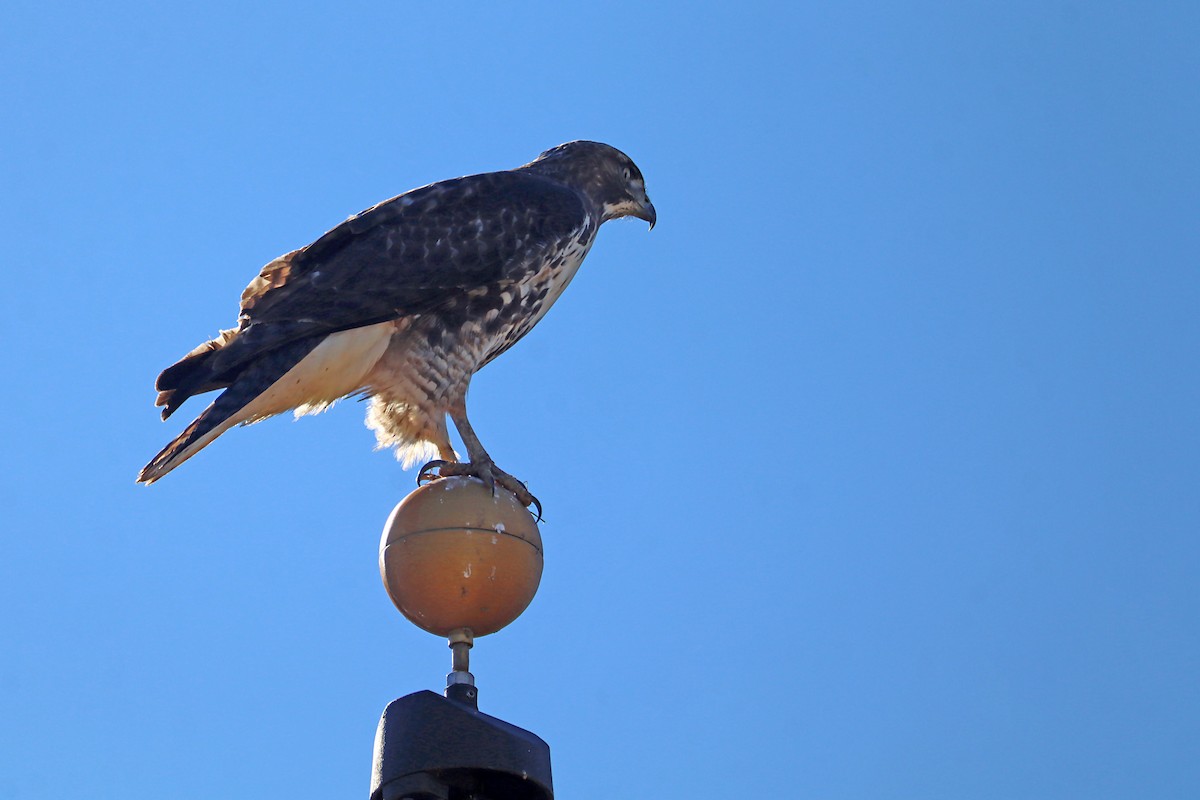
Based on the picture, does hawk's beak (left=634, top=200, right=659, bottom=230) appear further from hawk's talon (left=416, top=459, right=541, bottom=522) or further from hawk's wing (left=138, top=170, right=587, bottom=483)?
hawk's talon (left=416, top=459, right=541, bottom=522)

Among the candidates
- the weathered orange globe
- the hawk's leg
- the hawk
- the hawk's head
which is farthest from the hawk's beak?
the weathered orange globe

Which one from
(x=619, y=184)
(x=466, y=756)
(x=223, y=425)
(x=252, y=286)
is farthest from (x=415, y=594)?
(x=619, y=184)

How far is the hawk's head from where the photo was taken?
22.0 feet

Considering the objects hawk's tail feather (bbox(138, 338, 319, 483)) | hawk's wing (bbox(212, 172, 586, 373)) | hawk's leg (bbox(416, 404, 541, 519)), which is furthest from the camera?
hawk's wing (bbox(212, 172, 586, 373))

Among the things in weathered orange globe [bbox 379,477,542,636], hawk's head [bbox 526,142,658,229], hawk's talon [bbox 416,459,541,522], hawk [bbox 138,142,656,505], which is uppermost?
hawk's head [bbox 526,142,658,229]

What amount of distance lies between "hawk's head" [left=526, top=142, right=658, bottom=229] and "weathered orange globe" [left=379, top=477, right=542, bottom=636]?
10.1 ft

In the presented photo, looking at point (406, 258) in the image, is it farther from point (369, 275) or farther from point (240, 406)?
point (240, 406)

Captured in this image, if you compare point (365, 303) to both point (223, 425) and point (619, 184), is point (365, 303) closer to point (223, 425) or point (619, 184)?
point (223, 425)

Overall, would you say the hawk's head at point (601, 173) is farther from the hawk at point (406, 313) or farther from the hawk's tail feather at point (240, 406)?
the hawk's tail feather at point (240, 406)

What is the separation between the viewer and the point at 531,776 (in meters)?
3.23

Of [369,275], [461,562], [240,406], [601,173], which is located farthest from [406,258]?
[461,562]

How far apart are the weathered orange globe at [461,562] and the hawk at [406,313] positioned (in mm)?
921

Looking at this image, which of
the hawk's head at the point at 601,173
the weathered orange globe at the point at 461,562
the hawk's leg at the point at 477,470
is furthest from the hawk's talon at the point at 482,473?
the hawk's head at the point at 601,173

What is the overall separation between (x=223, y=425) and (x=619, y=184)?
Answer: 289 centimetres
